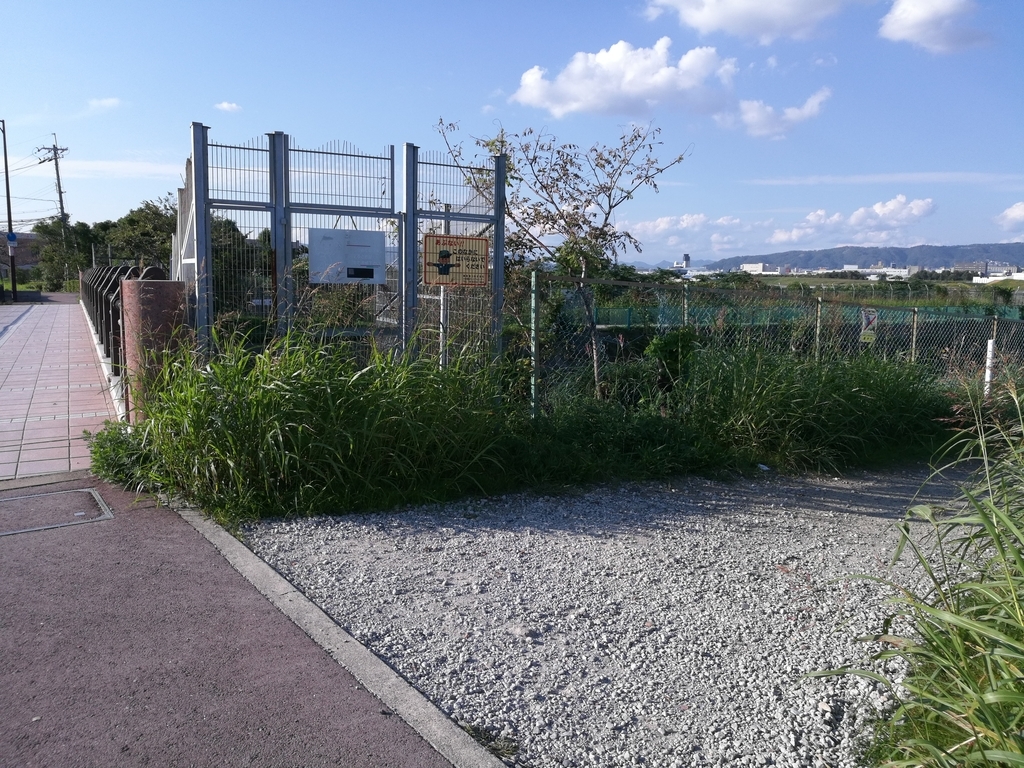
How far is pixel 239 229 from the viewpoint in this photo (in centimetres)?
807

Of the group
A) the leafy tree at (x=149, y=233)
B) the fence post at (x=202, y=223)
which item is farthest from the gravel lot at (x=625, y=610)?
the leafy tree at (x=149, y=233)

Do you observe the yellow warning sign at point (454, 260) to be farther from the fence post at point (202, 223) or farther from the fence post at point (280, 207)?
the fence post at point (202, 223)

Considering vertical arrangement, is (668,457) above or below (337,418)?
below

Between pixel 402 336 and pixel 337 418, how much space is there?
2.11 meters

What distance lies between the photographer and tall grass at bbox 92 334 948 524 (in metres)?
5.89

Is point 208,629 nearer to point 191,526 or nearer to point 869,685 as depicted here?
point 191,526

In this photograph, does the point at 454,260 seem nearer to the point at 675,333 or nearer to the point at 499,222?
the point at 499,222

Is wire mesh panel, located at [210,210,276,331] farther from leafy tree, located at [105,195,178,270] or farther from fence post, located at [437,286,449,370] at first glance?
A: leafy tree, located at [105,195,178,270]

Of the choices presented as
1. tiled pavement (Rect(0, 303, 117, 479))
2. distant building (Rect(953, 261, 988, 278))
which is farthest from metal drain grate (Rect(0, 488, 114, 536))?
distant building (Rect(953, 261, 988, 278))

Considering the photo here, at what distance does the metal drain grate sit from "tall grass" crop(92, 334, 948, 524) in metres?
0.36

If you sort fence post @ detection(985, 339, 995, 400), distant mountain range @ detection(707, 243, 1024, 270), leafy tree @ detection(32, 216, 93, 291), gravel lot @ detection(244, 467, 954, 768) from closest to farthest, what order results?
gravel lot @ detection(244, 467, 954, 768), fence post @ detection(985, 339, 995, 400), leafy tree @ detection(32, 216, 93, 291), distant mountain range @ detection(707, 243, 1024, 270)

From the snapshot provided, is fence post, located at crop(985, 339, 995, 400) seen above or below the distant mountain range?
below

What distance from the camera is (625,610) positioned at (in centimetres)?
437

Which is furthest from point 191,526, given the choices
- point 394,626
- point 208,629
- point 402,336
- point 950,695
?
point 950,695
